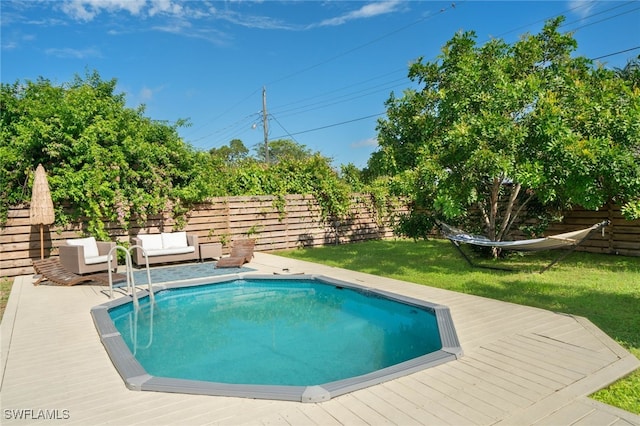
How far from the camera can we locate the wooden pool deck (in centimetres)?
274

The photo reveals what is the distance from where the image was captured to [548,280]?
7.24 m

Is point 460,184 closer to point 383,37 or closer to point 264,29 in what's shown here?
point 264,29

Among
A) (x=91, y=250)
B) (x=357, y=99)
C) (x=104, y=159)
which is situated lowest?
(x=91, y=250)

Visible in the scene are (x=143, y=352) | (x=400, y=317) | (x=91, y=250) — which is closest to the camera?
(x=143, y=352)

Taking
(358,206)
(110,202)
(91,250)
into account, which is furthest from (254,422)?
(358,206)

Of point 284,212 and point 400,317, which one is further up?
point 284,212

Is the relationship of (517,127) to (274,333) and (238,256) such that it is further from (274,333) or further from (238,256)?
(238,256)

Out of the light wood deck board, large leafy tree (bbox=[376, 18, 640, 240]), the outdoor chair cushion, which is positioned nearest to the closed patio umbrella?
the outdoor chair cushion

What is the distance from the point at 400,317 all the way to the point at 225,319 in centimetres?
263

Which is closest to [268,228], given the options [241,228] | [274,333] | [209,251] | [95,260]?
[241,228]

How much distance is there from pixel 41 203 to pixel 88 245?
4.10 feet

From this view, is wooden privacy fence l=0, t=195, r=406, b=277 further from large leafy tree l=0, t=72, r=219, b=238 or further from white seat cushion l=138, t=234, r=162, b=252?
white seat cushion l=138, t=234, r=162, b=252

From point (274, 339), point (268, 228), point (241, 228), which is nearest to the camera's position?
point (274, 339)

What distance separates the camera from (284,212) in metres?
13.2
